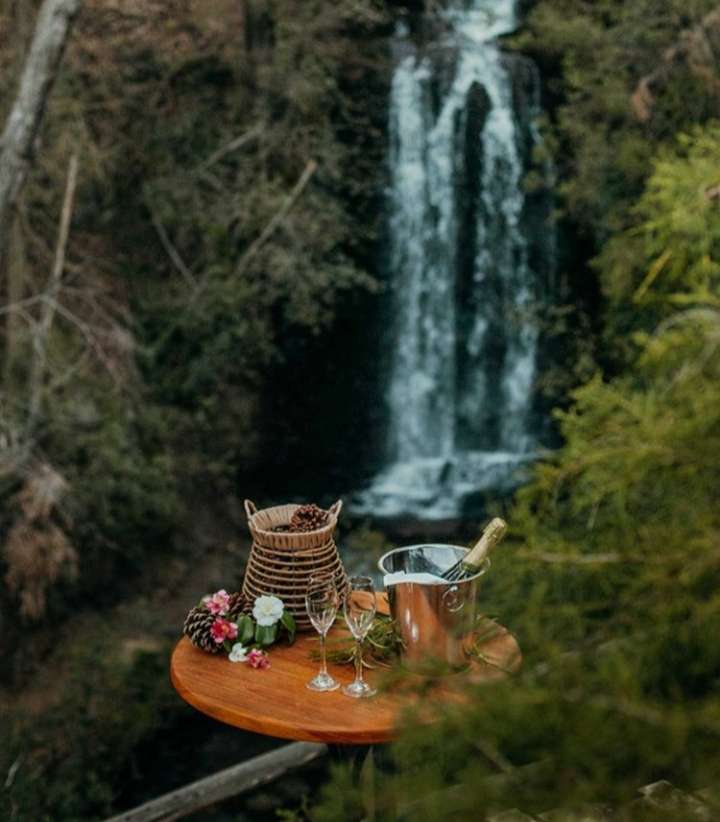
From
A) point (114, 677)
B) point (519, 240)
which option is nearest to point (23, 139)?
point (114, 677)

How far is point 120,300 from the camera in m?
7.27

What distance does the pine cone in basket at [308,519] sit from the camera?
2547mm

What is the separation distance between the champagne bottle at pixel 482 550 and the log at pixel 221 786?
1.35m

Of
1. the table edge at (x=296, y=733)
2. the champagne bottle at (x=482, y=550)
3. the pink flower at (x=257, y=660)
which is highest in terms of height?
the champagne bottle at (x=482, y=550)

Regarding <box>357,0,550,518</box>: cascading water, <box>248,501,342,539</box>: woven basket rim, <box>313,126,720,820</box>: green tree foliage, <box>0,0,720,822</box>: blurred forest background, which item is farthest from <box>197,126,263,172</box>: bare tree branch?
<box>313,126,720,820</box>: green tree foliage

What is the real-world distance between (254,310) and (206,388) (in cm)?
63

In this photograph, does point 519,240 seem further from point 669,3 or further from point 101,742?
point 101,742

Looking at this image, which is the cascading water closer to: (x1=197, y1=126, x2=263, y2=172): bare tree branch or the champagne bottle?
(x1=197, y1=126, x2=263, y2=172): bare tree branch

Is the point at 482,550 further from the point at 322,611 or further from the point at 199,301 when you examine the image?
the point at 199,301

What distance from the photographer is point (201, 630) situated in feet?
7.85

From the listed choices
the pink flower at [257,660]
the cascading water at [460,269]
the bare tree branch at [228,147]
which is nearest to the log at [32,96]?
the bare tree branch at [228,147]

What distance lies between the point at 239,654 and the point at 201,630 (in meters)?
0.11

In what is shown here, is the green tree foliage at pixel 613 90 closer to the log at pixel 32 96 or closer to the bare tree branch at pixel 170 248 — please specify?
the bare tree branch at pixel 170 248

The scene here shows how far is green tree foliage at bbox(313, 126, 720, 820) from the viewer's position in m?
0.82
